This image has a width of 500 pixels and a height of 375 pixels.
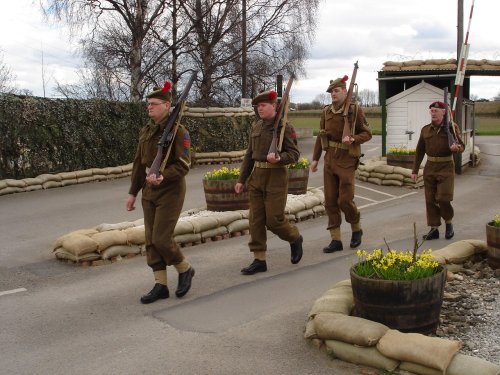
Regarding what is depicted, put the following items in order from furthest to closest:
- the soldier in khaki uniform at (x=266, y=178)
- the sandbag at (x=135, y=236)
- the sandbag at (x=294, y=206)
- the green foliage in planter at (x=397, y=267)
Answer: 1. the sandbag at (x=294, y=206)
2. the sandbag at (x=135, y=236)
3. the soldier in khaki uniform at (x=266, y=178)
4. the green foliage in planter at (x=397, y=267)

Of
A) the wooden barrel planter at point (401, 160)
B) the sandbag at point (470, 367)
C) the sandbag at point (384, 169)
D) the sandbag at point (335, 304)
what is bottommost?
the sandbag at point (470, 367)

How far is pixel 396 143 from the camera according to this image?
18031 millimetres

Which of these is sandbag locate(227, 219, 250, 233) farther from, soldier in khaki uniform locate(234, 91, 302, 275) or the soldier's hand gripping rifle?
the soldier's hand gripping rifle

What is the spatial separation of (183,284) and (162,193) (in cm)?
92

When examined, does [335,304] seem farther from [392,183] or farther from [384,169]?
[384,169]

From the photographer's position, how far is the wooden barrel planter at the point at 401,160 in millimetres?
15406

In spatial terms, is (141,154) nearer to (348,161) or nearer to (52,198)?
(348,161)

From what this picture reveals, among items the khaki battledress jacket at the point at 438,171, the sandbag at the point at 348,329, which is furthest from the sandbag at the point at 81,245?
the khaki battledress jacket at the point at 438,171

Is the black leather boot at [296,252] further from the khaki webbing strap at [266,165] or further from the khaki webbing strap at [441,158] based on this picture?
the khaki webbing strap at [441,158]

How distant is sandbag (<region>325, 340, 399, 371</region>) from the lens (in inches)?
161

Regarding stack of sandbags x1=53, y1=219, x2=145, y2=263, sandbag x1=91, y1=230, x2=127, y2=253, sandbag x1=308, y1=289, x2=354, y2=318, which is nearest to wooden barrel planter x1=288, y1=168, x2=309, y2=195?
stack of sandbags x1=53, y1=219, x2=145, y2=263

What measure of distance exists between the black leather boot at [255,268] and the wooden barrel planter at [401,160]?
360 inches

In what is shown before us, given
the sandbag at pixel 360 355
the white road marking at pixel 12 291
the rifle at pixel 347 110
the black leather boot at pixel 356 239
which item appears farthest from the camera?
the black leather boot at pixel 356 239

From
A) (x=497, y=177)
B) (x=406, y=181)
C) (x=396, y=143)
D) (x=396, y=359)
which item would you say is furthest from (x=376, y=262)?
(x=396, y=143)
